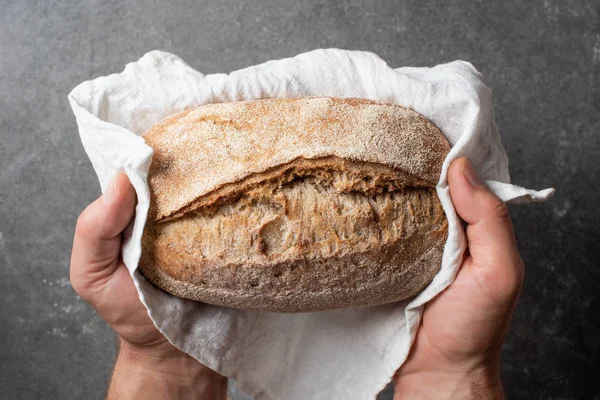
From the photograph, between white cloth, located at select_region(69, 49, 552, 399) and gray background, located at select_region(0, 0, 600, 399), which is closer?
white cloth, located at select_region(69, 49, 552, 399)

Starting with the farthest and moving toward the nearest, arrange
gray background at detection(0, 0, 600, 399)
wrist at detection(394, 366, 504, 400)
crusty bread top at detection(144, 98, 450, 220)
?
gray background at detection(0, 0, 600, 399)
wrist at detection(394, 366, 504, 400)
crusty bread top at detection(144, 98, 450, 220)

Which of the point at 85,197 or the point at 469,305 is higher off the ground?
the point at 469,305

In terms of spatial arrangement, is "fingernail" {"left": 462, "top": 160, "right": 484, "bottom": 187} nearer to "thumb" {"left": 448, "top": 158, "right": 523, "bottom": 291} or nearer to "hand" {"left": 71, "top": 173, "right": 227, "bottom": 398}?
"thumb" {"left": 448, "top": 158, "right": 523, "bottom": 291}

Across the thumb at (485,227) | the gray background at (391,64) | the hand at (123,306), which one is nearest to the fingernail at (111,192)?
the hand at (123,306)

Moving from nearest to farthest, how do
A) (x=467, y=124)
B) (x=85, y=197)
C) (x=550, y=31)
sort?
(x=467, y=124) → (x=550, y=31) → (x=85, y=197)

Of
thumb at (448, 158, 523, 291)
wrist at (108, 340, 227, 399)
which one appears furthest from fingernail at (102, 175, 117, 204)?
thumb at (448, 158, 523, 291)

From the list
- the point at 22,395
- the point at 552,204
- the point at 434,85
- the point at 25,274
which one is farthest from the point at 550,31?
the point at 22,395

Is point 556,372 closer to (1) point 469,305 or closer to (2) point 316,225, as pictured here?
(1) point 469,305
